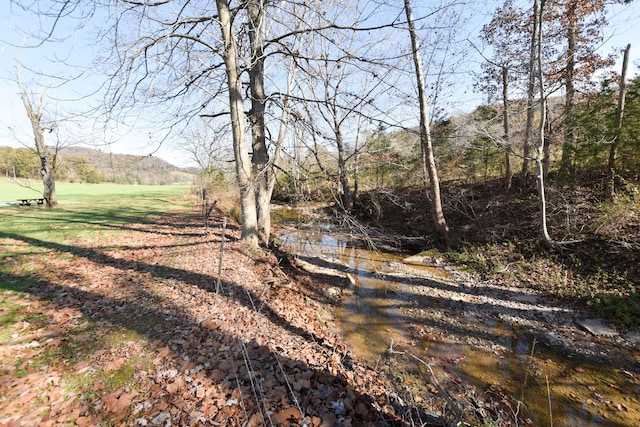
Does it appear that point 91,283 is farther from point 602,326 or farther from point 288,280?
point 602,326

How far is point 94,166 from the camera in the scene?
278 inches

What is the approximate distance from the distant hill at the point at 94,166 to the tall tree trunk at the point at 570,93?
13726mm

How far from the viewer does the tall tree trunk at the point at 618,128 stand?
7.08 metres

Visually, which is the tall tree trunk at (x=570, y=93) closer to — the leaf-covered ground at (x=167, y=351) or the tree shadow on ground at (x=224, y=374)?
the leaf-covered ground at (x=167, y=351)

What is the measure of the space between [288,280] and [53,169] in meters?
17.5

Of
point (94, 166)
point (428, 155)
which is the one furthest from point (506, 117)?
point (94, 166)

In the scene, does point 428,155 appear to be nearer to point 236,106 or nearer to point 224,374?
point 236,106

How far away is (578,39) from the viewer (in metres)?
9.40

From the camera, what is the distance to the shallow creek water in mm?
3611

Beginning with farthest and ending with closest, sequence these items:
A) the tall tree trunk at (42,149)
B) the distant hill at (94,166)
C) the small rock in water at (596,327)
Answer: the tall tree trunk at (42,149) < the distant hill at (94,166) < the small rock in water at (596,327)

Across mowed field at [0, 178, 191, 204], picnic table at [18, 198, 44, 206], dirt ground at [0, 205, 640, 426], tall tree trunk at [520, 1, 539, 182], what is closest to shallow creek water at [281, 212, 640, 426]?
dirt ground at [0, 205, 640, 426]

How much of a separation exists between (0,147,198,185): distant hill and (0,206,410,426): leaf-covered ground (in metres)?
2.51

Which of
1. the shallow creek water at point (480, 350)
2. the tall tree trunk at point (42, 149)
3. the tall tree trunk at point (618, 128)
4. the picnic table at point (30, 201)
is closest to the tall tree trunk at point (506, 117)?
the tall tree trunk at point (618, 128)

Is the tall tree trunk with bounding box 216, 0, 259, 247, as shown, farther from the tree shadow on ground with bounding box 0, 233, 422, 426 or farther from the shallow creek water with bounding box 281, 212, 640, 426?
the tree shadow on ground with bounding box 0, 233, 422, 426
